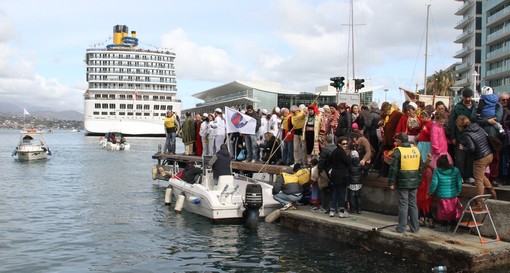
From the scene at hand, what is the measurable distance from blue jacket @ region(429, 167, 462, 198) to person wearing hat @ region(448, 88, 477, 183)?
651mm

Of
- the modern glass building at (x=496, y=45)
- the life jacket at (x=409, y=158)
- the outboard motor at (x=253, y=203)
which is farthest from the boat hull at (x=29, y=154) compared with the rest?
the modern glass building at (x=496, y=45)

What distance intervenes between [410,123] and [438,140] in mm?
962

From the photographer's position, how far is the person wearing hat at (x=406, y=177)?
9.45m

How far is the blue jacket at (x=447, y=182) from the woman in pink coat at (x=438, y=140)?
→ 1.46 ft

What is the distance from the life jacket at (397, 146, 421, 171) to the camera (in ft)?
31.0

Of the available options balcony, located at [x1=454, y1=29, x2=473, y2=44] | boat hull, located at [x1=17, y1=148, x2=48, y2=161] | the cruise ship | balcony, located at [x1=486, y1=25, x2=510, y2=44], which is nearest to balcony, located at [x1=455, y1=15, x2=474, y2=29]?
→ balcony, located at [x1=454, y1=29, x2=473, y2=44]

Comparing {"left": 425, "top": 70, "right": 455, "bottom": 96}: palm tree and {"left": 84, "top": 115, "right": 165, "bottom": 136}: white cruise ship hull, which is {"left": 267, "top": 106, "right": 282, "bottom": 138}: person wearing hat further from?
{"left": 84, "top": 115, "right": 165, "bottom": 136}: white cruise ship hull

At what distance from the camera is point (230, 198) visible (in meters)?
13.7

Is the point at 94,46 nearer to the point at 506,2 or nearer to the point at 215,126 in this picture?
the point at 506,2

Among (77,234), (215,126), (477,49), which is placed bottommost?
(77,234)

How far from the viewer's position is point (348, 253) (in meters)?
10.1

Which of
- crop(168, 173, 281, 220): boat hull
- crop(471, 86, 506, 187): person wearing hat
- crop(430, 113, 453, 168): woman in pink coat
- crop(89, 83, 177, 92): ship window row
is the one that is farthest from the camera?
crop(89, 83, 177, 92): ship window row

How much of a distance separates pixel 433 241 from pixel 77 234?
28.6 ft

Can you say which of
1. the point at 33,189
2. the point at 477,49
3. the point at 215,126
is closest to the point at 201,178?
the point at 215,126
